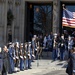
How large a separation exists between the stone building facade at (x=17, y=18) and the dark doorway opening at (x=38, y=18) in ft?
4.28

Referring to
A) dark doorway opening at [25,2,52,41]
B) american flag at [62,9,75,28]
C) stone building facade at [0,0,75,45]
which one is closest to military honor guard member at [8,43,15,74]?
american flag at [62,9,75,28]

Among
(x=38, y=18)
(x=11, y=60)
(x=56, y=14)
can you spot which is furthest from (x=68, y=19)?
(x=38, y=18)

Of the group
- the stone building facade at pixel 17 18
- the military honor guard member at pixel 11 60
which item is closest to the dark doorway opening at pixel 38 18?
the stone building facade at pixel 17 18

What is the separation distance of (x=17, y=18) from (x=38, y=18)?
312cm

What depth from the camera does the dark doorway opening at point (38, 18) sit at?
31.8 metres

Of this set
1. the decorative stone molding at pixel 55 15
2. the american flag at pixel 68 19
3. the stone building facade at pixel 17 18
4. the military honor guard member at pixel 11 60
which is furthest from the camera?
the decorative stone molding at pixel 55 15

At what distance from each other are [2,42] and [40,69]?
24.4ft

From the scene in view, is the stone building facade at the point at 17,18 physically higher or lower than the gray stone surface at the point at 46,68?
higher

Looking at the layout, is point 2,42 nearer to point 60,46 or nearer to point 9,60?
point 60,46

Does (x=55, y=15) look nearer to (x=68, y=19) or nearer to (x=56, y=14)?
(x=56, y=14)

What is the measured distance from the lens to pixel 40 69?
22.5 m

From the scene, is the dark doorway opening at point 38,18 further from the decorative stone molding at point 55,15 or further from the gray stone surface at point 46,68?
the gray stone surface at point 46,68

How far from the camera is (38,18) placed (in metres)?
32.6

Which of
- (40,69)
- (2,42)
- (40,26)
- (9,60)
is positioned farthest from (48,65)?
(40,26)
